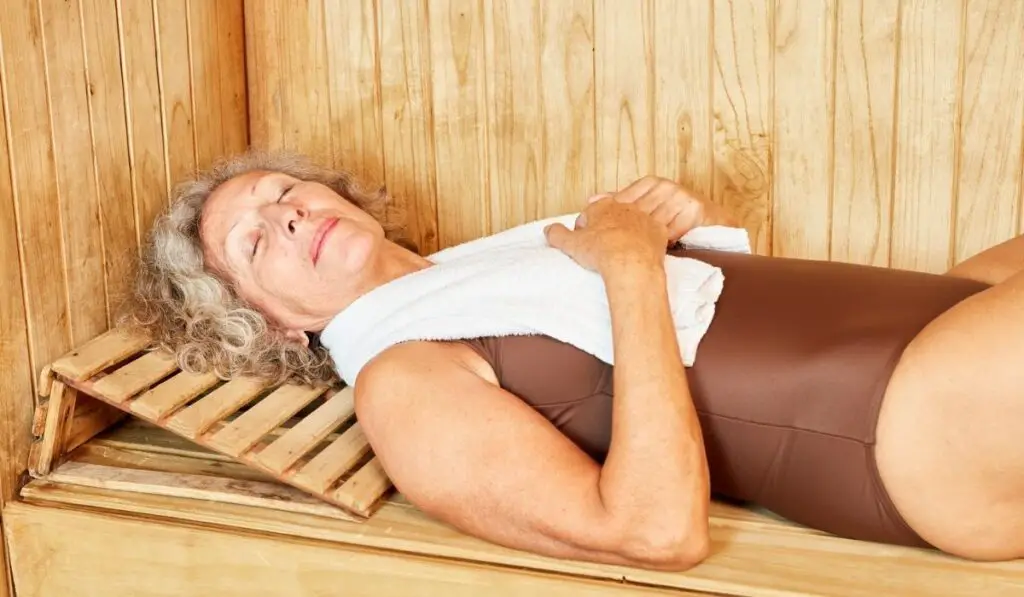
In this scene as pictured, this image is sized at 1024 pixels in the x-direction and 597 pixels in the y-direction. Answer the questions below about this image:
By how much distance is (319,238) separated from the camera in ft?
6.04

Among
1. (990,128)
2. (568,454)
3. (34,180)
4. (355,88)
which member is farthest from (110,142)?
(990,128)

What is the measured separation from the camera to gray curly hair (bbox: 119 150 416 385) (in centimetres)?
191

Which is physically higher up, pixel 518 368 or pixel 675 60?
pixel 675 60

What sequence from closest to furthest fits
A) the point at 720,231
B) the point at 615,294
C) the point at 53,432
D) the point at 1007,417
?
1. the point at 1007,417
2. the point at 615,294
3. the point at 53,432
4. the point at 720,231

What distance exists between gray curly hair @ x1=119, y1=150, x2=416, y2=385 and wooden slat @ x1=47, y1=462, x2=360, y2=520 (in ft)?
0.66

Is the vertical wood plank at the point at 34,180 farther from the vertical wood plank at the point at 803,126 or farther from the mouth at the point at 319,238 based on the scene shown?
the vertical wood plank at the point at 803,126

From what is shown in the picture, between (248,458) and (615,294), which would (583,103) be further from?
(248,458)

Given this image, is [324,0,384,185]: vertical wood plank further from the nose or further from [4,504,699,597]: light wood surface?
[4,504,699,597]: light wood surface

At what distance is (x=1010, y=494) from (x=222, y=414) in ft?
3.79

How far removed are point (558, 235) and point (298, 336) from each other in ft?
1.63

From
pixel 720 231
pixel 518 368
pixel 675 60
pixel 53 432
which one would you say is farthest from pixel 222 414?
pixel 675 60

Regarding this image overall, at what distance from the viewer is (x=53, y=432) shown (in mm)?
1820

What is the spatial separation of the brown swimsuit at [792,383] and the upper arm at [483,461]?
0.11 metres

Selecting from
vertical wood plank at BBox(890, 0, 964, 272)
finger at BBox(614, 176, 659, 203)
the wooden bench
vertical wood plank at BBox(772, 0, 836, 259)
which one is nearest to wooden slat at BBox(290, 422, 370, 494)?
the wooden bench
